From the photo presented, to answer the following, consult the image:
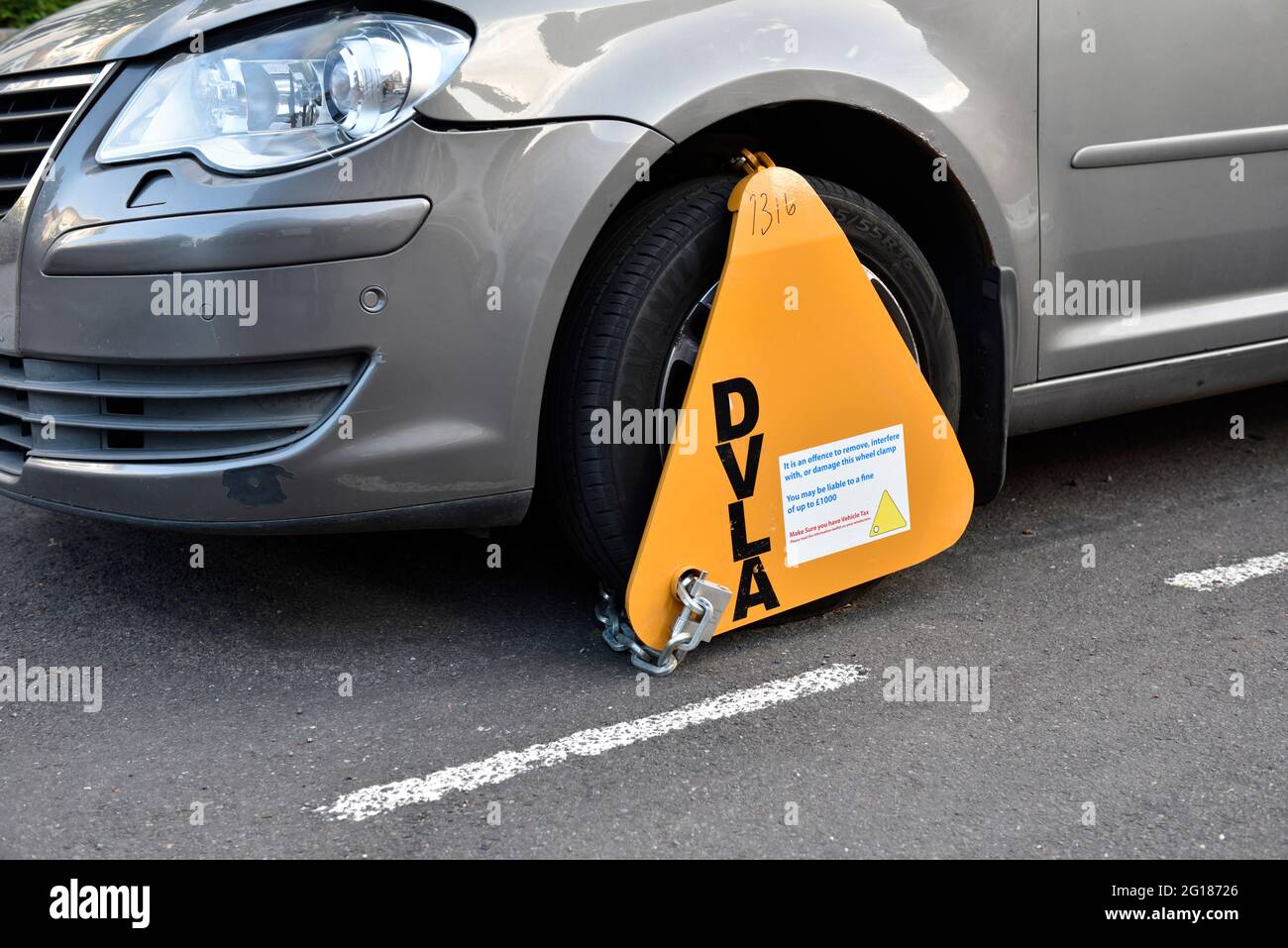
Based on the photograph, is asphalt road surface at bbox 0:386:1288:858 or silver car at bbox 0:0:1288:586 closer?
asphalt road surface at bbox 0:386:1288:858

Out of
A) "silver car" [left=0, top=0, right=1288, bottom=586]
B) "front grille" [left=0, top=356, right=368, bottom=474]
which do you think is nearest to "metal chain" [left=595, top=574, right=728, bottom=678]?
"silver car" [left=0, top=0, right=1288, bottom=586]

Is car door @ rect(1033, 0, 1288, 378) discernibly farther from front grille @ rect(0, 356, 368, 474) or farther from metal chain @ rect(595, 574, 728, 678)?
front grille @ rect(0, 356, 368, 474)

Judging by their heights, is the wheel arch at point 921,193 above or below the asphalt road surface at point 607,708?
above

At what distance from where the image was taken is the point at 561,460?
2564 mm

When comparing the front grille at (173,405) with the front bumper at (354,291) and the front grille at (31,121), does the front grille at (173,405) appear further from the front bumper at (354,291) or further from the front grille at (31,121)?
the front grille at (31,121)

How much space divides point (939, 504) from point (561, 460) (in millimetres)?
839

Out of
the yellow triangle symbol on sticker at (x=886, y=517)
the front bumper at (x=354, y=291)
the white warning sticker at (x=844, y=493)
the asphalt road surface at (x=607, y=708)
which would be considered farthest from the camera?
the yellow triangle symbol on sticker at (x=886, y=517)

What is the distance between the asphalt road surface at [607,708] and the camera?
215cm

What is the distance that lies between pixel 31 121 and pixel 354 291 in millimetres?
813

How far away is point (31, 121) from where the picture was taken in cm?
256

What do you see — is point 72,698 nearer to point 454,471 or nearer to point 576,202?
point 454,471

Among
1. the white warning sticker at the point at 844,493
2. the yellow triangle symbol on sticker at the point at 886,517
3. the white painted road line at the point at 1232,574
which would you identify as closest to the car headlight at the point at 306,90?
the white warning sticker at the point at 844,493

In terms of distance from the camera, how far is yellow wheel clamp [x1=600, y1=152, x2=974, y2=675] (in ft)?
8.36

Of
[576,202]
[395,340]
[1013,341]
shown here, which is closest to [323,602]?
[395,340]
